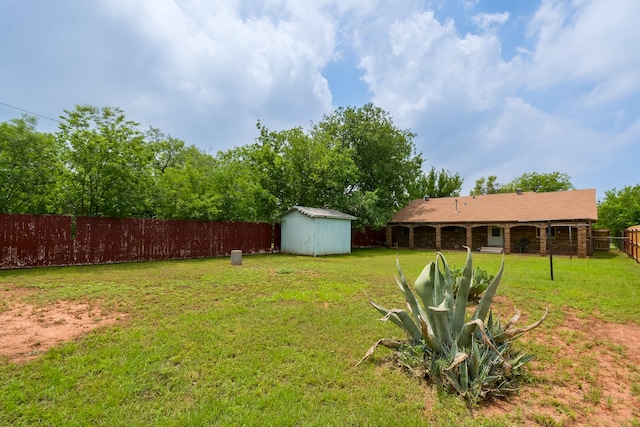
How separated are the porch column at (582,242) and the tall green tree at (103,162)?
22617 mm

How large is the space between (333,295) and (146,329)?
374 cm

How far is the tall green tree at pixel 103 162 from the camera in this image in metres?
12.2

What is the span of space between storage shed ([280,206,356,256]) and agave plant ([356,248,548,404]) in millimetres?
13892

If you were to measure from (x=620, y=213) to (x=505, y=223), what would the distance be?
437 inches

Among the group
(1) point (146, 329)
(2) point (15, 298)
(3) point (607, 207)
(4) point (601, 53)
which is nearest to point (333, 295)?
(1) point (146, 329)

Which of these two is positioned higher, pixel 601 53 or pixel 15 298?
pixel 601 53

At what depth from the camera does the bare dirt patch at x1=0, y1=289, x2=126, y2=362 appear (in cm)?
391

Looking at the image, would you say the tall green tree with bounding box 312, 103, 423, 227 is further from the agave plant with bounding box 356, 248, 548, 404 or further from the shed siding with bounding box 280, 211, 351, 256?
the agave plant with bounding box 356, 248, 548, 404

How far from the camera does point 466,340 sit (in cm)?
307

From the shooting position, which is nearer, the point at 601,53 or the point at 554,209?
the point at 601,53

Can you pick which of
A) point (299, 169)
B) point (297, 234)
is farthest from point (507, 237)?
point (299, 169)

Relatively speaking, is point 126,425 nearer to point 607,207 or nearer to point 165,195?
point 165,195

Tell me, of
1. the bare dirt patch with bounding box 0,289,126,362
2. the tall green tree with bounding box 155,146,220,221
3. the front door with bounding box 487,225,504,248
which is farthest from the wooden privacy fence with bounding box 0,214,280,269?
the front door with bounding box 487,225,504,248

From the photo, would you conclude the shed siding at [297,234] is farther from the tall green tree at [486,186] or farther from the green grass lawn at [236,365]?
the tall green tree at [486,186]
